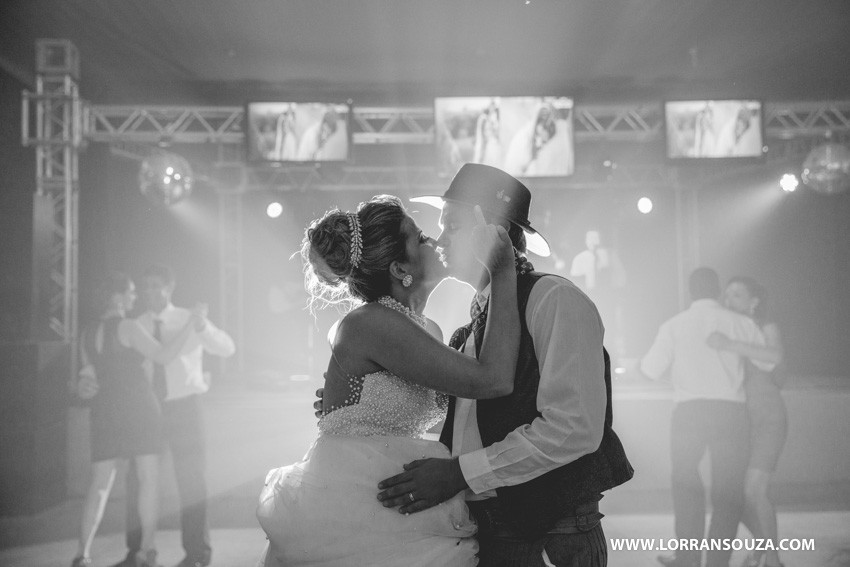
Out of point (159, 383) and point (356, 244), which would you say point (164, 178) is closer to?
point (159, 383)

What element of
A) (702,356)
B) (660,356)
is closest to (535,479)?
(702,356)

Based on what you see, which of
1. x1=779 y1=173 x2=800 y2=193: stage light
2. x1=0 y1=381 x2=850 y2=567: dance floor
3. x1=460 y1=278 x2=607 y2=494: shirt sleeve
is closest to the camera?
x1=460 y1=278 x2=607 y2=494: shirt sleeve

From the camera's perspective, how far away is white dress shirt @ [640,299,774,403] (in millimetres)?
3826

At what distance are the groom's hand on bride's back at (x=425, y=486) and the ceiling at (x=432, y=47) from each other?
16.3 ft

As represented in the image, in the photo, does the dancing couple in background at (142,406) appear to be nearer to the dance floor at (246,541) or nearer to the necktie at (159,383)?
the necktie at (159,383)

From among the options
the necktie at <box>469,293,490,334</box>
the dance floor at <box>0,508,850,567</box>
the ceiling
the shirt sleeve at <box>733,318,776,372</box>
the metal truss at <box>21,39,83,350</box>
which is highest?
the ceiling

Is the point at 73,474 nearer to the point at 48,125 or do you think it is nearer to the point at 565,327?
the point at 48,125

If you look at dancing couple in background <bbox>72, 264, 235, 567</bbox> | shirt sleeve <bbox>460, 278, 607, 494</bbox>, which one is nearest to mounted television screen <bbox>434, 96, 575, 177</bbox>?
dancing couple in background <bbox>72, 264, 235, 567</bbox>

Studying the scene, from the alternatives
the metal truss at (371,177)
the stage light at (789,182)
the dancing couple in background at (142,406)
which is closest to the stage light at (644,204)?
the metal truss at (371,177)

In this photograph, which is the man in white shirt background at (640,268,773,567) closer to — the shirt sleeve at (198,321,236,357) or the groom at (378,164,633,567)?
the groom at (378,164,633,567)

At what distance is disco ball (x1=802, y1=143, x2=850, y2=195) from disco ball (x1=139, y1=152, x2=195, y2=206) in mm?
5728

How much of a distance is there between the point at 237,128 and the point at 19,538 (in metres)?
5.70

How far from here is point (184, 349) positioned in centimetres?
408

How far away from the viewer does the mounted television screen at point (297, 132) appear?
6.51 meters
